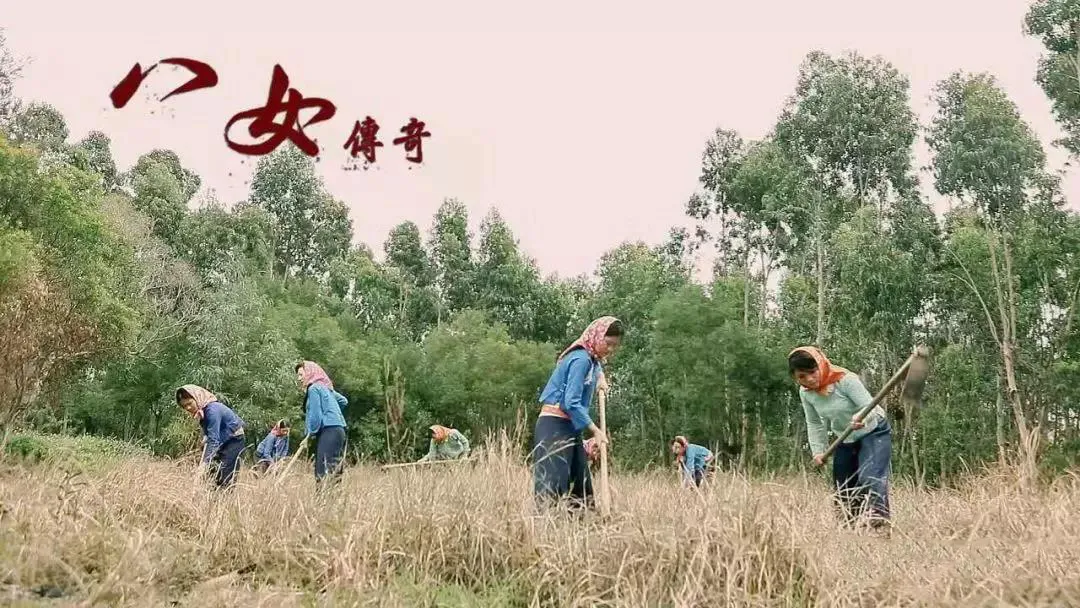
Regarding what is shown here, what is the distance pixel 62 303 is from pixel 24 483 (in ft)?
52.1

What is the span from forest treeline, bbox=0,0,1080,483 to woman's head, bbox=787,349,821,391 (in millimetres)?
13834

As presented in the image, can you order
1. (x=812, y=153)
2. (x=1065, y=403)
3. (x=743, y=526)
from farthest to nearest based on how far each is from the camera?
(x=812, y=153)
(x=1065, y=403)
(x=743, y=526)

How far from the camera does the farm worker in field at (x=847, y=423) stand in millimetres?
5645

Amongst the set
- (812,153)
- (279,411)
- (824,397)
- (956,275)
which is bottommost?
(279,411)

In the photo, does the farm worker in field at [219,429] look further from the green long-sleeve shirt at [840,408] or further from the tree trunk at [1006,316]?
the tree trunk at [1006,316]

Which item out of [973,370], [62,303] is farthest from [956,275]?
[62,303]

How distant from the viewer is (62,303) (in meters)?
19.3

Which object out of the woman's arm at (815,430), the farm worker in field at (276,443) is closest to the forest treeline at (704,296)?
the farm worker in field at (276,443)

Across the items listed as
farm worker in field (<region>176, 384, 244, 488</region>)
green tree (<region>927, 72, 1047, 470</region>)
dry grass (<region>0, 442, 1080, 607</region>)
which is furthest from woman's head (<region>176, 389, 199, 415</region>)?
green tree (<region>927, 72, 1047, 470</region>)

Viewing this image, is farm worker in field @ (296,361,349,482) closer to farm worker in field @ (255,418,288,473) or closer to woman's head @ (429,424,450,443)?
farm worker in field @ (255,418,288,473)

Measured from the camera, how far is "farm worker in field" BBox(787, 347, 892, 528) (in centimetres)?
564

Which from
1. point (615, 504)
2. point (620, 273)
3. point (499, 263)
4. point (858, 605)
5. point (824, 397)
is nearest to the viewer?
point (858, 605)

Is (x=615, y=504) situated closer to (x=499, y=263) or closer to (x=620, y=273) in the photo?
(x=620, y=273)

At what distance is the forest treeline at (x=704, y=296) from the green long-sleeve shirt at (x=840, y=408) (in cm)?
1355
